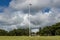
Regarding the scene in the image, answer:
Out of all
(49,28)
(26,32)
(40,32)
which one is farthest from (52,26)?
(26,32)

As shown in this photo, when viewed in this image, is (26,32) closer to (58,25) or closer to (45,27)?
(45,27)

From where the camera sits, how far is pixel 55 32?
120500mm

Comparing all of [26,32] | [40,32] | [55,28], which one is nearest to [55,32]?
[55,28]

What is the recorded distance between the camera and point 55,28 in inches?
4793

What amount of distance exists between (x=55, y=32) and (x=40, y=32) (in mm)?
14126

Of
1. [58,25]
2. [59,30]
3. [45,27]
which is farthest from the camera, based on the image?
[45,27]

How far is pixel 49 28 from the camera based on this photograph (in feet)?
416

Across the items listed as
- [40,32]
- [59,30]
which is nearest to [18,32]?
[40,32]

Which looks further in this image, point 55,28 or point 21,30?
point 21,30

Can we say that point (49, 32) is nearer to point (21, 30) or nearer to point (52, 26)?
point (52, 26)

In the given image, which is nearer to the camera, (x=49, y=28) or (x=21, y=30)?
(x=49, y=28)

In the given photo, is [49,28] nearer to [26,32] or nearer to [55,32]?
[55,32]

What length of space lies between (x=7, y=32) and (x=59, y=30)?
44.0 metres

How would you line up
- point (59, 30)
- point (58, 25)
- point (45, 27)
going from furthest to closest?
point (45, 27) < point (58, 25) < point (59, 30)
